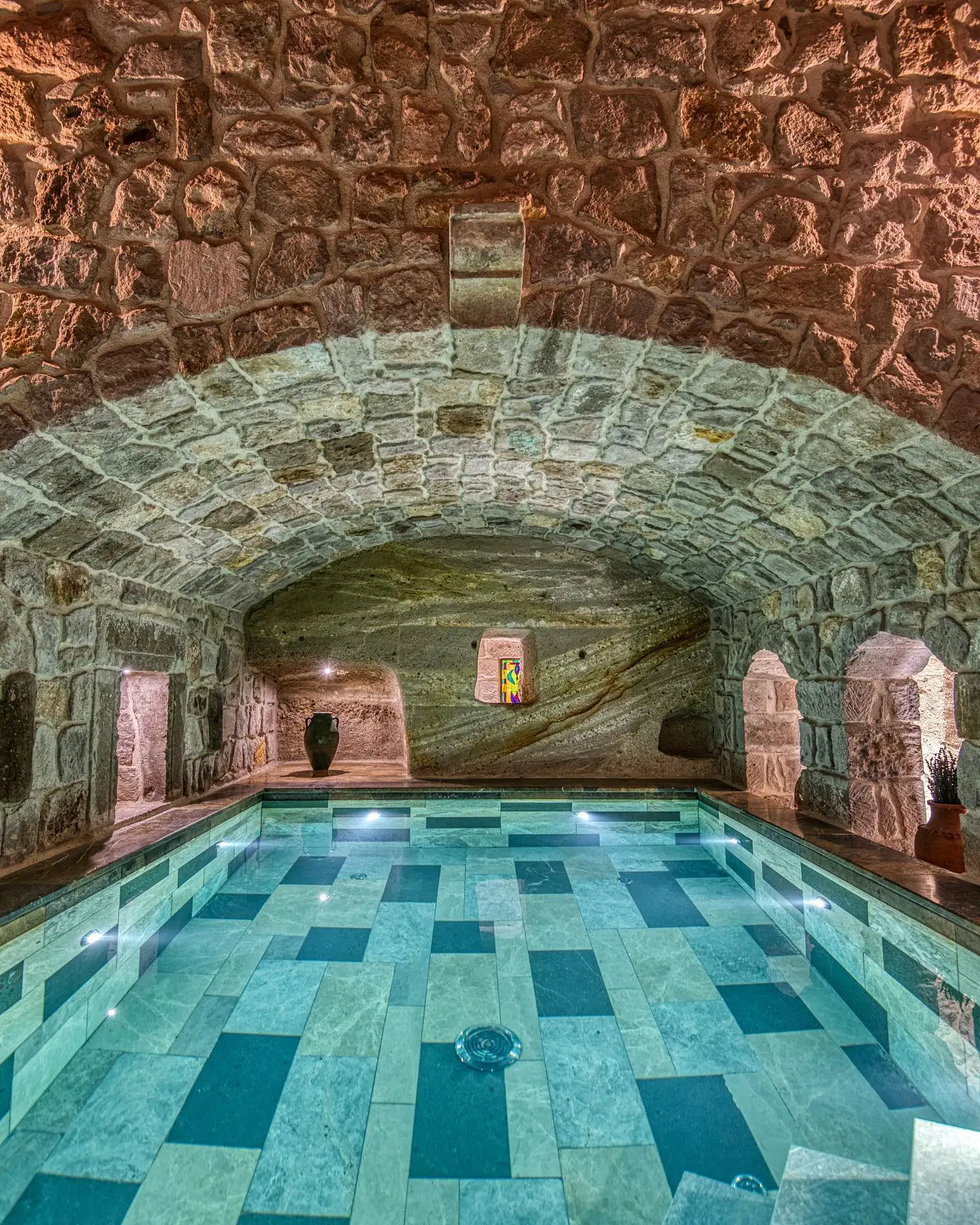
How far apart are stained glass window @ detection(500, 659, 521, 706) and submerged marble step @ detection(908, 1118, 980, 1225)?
15.5 feet

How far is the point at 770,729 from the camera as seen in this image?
532cm

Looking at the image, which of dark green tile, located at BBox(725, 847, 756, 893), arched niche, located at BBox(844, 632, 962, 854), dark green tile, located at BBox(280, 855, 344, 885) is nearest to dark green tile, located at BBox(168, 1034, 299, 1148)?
dark green tile, located at BBox(280, 855, 344, 885)

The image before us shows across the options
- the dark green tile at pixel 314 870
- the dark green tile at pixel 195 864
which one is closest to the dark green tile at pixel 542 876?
the dark green tile at pixel 314 870

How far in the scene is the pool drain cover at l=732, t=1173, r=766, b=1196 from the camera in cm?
165

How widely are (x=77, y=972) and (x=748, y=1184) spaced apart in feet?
7.93

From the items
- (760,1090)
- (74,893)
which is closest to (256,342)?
(74,893)

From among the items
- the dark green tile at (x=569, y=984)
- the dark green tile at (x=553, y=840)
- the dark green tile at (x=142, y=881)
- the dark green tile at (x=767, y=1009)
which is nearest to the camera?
the dark green tile at (x=767, y=1009)

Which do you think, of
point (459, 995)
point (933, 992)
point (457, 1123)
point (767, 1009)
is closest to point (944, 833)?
point (933, 992)

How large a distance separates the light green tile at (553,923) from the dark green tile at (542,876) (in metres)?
0.10

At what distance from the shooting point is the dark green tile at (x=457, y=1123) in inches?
68.6

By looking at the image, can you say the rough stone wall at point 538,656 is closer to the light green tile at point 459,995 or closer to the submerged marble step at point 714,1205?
the light green tile at point 459,995

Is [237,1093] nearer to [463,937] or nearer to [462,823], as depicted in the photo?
[463,937]

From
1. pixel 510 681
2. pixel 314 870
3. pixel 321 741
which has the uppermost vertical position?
pixel 510 681

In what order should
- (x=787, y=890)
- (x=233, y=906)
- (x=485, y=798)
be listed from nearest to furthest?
1. (x=787, y=890)
2. (x=233, y=906)
3. (x=485, y=798)
